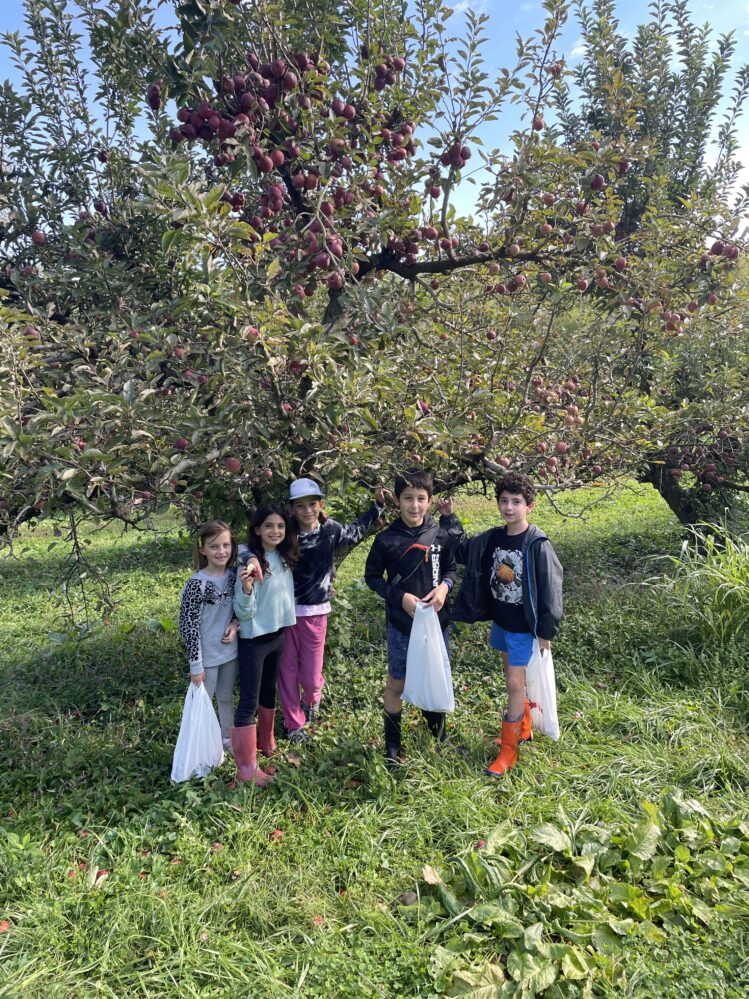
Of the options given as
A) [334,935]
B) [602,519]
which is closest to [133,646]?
[334,935]

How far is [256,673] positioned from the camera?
3070mm

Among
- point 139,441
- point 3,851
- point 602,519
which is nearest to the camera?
point 3,851

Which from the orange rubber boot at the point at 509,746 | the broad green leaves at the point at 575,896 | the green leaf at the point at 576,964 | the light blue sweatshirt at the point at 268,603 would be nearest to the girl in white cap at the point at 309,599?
the light blue sweatshirt at the point at 268,603

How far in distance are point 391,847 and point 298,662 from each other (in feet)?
3.79

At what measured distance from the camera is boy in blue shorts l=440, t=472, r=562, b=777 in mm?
2971

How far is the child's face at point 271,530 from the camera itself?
3094 millimetres

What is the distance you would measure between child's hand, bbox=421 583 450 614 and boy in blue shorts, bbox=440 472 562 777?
0.68ft

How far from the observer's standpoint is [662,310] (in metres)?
3.81

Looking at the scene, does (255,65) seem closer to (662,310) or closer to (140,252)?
(140,252)

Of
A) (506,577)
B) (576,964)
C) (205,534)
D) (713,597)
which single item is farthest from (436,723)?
(713,597)

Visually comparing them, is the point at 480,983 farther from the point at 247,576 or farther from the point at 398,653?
the point at 247,576

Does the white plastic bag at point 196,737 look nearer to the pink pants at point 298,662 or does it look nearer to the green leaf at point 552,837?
the pink pants at point 298,662

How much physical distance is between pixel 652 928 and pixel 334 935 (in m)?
1.04

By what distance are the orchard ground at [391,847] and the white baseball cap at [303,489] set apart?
128cm
